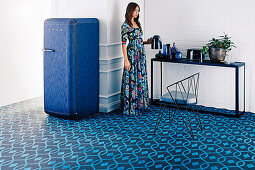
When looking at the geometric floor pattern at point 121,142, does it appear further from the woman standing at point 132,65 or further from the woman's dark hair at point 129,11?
the woman's dark hair at point 129,11

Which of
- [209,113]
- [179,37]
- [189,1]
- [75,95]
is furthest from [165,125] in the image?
[189,1]

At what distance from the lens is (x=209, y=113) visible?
6.07 m

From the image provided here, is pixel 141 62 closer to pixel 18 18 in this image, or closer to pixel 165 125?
pixel 165 125

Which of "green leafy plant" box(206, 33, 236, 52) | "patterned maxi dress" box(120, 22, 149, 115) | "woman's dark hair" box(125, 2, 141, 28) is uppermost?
"woman's dark hair" box(125, 2, 141, 28)

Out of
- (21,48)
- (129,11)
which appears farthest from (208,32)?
(21,48)

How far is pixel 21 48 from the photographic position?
6.93 meters

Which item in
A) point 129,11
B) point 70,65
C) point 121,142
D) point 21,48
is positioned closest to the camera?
point 121,142

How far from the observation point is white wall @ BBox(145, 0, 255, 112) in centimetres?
602

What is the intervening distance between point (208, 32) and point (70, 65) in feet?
8.51

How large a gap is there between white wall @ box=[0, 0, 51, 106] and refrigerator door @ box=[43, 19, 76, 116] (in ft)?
3.98

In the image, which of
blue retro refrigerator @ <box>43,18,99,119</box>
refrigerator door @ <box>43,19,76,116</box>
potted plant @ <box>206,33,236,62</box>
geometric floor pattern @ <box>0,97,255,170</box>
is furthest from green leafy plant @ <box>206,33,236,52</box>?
refrigerator door @ <box>43,19,76,116</box>

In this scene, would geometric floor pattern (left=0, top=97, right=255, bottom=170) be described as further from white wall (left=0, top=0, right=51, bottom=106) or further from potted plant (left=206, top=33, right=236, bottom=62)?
potted plant (left=206, top=33, right=236, bottom=62)

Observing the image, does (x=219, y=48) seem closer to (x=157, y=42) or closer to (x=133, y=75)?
(x=157, y=42)

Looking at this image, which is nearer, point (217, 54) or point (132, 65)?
point (217, 54)
